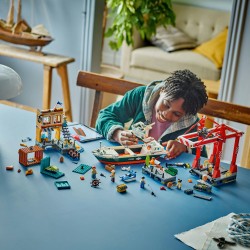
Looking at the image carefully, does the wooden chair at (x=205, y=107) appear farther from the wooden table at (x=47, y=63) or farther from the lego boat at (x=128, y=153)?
the wooden table at (x=47, y=63)

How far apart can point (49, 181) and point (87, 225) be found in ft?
0.79

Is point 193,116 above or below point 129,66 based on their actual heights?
above

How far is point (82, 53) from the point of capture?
2.91 metres

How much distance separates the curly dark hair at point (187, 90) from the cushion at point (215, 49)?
247 centimetres

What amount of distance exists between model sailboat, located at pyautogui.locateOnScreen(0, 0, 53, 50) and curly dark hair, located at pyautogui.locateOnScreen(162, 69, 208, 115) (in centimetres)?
138

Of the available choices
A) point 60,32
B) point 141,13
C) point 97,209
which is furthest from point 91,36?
point 97,209

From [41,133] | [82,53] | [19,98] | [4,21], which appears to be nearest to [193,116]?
[41,133]

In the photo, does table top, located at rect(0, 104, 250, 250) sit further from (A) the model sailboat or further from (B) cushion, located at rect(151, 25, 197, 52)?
(B) cushion, located at rect(151, 25, 197, 52)

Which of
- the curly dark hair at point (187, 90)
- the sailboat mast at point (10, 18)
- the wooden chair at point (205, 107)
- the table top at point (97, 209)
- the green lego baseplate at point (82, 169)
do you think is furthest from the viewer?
the sailboat mast at point (10, 18)

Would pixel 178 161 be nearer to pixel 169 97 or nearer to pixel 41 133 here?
pixel 169 97

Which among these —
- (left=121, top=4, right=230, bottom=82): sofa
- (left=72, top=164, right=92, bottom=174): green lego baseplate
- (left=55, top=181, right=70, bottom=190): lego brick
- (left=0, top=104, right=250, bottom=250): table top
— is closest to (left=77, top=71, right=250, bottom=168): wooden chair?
(left=0, top=104, right=250, bottom=250): table top

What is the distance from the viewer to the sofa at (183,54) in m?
4.06

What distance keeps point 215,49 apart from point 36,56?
1865mm

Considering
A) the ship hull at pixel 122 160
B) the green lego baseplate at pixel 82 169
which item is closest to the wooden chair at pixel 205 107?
the ship hull at pixel 122 160
